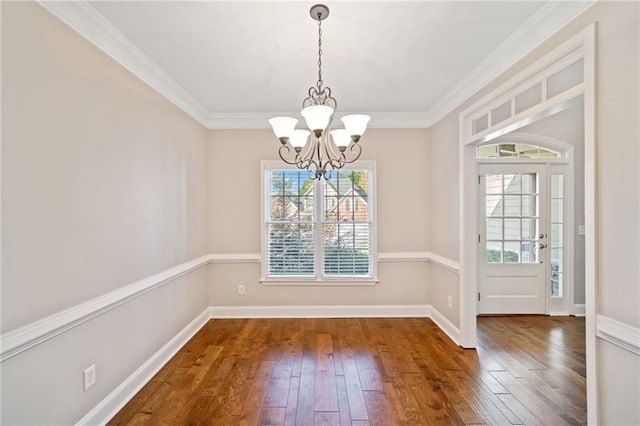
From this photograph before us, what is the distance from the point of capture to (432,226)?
13.5ft

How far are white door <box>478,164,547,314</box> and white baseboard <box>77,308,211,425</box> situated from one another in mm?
3833

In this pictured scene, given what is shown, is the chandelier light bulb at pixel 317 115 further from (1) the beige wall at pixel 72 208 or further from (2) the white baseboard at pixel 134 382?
(2) the white baseboard at pixel 134 382

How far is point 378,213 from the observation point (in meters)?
4.17

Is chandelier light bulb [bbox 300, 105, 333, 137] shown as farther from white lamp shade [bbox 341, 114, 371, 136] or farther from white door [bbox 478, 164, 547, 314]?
white door [bbox 478, 164, 547, 314]

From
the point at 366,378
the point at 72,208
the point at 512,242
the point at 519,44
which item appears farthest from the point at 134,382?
the point at 512,242

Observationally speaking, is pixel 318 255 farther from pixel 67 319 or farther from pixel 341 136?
pixel 67 319

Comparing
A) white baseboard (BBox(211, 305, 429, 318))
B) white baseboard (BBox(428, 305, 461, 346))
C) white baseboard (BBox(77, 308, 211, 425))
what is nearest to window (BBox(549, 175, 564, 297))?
white baseboard (BBox(428, 305, 461, 346))

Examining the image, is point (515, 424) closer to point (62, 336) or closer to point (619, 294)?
point (619, 294)

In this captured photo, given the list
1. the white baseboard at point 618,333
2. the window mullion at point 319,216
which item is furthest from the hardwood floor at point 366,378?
the white baseboard at point 618,333

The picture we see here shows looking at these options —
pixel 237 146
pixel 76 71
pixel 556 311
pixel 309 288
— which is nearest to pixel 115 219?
pixel 76 71

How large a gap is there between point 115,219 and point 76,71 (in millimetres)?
983

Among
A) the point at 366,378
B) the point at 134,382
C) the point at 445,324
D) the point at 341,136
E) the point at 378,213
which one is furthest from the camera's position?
the point at 378,213

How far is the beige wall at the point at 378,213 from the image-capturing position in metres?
4.16

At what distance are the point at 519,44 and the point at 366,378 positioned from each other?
2.92m
